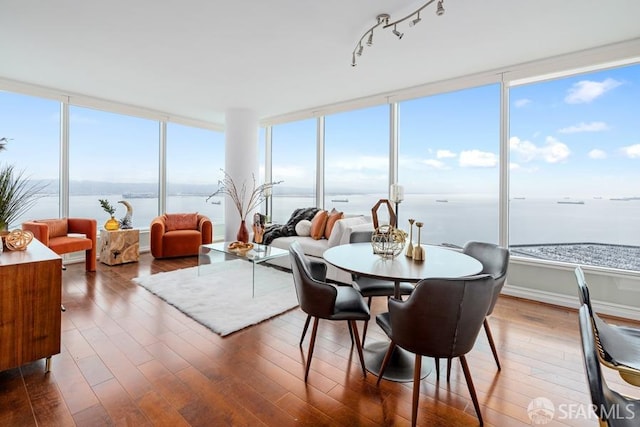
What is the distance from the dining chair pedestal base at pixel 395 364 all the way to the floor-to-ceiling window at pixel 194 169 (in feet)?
17.3

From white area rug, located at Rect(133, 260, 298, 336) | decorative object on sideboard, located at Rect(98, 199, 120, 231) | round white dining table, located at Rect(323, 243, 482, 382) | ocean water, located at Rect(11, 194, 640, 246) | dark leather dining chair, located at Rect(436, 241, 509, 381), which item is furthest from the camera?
decorative object on sideboard, located at Rect(98, 199, 120, 231)

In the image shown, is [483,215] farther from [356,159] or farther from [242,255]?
[242,255]

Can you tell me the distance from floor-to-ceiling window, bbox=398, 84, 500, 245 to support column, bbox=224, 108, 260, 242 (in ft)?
8.87

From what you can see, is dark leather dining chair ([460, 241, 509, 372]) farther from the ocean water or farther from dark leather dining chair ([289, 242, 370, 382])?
the ocean water

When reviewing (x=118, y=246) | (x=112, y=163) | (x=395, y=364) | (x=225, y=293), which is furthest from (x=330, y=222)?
(x=112, y=163)

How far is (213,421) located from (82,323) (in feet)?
6.23

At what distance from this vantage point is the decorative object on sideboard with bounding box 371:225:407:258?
2.26 m

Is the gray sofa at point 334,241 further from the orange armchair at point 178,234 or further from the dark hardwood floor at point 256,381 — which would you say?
the orange armchair at point 178,234

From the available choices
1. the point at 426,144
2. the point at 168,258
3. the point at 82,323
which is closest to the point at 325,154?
the point at 426,144

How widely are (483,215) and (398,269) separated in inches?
106

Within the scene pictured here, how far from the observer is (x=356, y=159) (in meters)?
5.30

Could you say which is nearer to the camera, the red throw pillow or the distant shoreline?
the distant shoreline

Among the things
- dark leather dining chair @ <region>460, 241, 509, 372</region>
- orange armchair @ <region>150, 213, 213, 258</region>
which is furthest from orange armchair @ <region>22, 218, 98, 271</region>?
dark leather dining chair @ <region>460, 241, 509, 372</region>

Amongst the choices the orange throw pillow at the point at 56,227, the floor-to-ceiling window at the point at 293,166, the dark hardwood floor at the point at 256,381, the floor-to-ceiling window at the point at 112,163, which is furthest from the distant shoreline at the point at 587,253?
the floor-to-ceiling window at the point at 112,163
